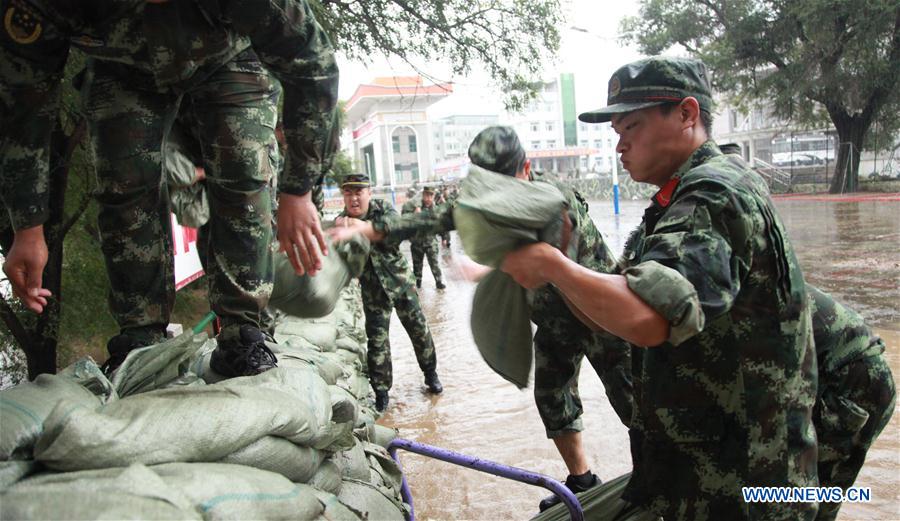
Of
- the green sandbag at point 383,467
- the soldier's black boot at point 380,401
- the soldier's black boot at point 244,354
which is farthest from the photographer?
the soldier's black boot at point 380,401

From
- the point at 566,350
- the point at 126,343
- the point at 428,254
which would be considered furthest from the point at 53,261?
the point at 428,254

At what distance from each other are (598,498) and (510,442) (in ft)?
5.80

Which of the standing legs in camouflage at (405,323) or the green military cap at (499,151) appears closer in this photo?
the green military cap at (499,151)

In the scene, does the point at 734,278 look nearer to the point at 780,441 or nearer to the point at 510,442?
the point at 780,441

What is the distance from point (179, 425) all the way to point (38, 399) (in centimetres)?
28

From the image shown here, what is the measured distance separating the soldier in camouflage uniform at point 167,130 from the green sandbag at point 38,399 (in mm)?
346

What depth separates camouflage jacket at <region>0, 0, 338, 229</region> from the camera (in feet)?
5.42

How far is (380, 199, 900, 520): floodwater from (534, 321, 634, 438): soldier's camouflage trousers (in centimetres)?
50

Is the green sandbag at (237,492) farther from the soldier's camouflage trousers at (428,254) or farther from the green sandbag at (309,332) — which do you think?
the soldier's camouflage trousers at (428,254)

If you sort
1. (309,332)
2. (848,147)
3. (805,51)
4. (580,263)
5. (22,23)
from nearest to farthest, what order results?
1. (22,23)
2. (580,263)
3. (309,332)
4. (805,51)
5. (848,147)

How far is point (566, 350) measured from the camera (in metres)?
2.94

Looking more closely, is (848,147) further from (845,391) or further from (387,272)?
(845,391)

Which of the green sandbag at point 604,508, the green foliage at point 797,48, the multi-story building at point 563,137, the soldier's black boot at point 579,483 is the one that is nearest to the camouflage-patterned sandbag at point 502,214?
the green sandbag at point 604,508

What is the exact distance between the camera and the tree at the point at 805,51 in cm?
1925
